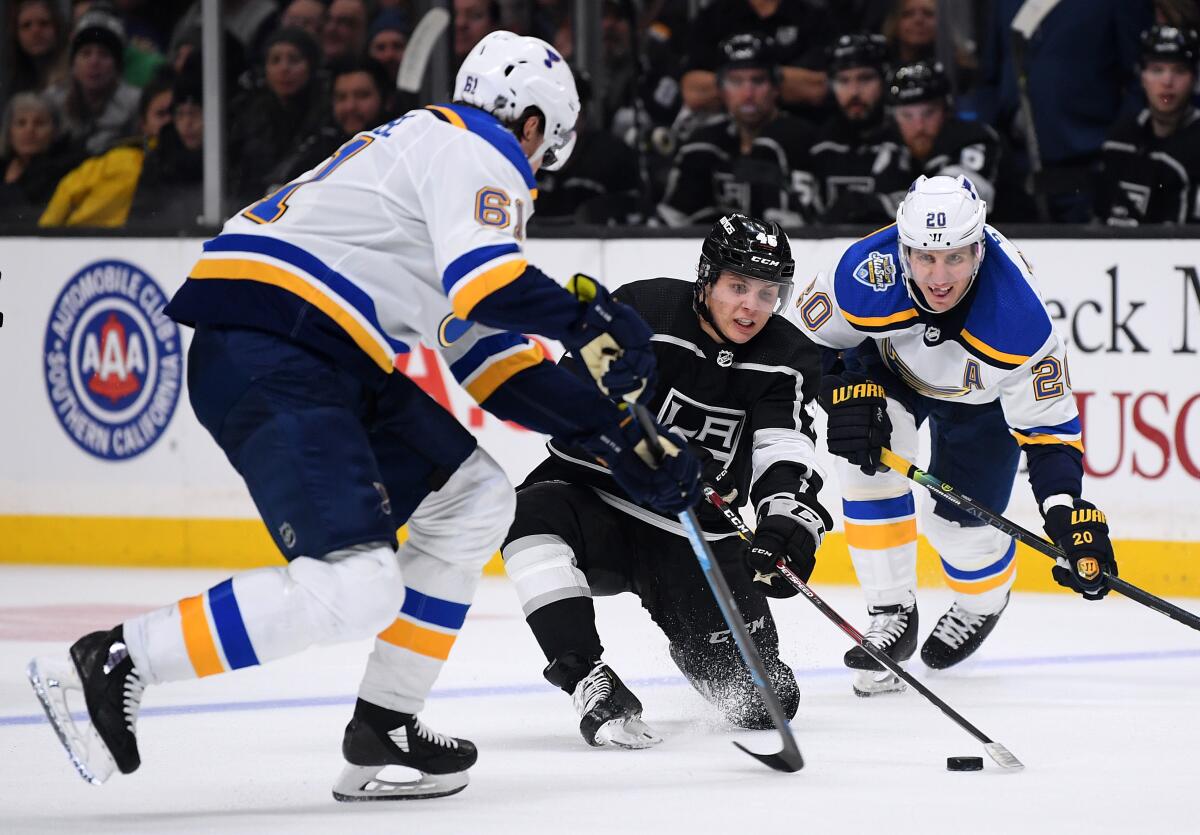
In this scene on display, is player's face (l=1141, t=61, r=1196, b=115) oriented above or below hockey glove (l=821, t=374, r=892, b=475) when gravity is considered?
above

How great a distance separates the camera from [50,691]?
291cm

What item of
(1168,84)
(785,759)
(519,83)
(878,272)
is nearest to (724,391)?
(878,272)

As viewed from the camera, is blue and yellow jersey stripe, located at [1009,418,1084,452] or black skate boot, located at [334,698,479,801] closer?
black skate boot, located at [334,698,479,801]

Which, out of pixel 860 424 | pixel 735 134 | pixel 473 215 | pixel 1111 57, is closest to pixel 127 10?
pixel 735 134

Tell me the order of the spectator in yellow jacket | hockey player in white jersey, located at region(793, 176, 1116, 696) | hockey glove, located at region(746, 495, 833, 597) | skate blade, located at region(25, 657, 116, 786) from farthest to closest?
1. the spectator in yellow jacket
2. hockey player in white jersey, located at region(793, 176, 1116, 696)
3. hockey glove, located at region(746, 495, 833, 597)
4. skate blade, located at region(25, 657, 116, 786)

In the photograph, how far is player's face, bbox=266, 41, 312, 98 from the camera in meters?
7.24

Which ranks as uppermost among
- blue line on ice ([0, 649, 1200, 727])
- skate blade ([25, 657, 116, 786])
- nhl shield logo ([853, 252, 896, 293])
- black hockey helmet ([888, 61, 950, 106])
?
black hockey helmet ([888, 61, 950, 106])

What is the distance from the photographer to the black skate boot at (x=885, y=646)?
171 inches

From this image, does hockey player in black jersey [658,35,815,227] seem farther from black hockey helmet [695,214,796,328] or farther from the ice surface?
black hockey helmet [695,214,796,328]

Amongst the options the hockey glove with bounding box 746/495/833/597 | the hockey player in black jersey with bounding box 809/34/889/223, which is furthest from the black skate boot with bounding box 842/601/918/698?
the hockey player in black jersey with bounding box 809/34/889/223

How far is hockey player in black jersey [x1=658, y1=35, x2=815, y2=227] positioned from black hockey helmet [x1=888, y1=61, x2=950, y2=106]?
0.42m

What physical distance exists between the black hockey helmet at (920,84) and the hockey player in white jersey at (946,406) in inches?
75.5

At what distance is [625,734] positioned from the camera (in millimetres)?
3654

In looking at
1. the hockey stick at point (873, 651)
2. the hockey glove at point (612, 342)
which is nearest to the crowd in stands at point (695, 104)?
the hockey stick at point (873, 651)
